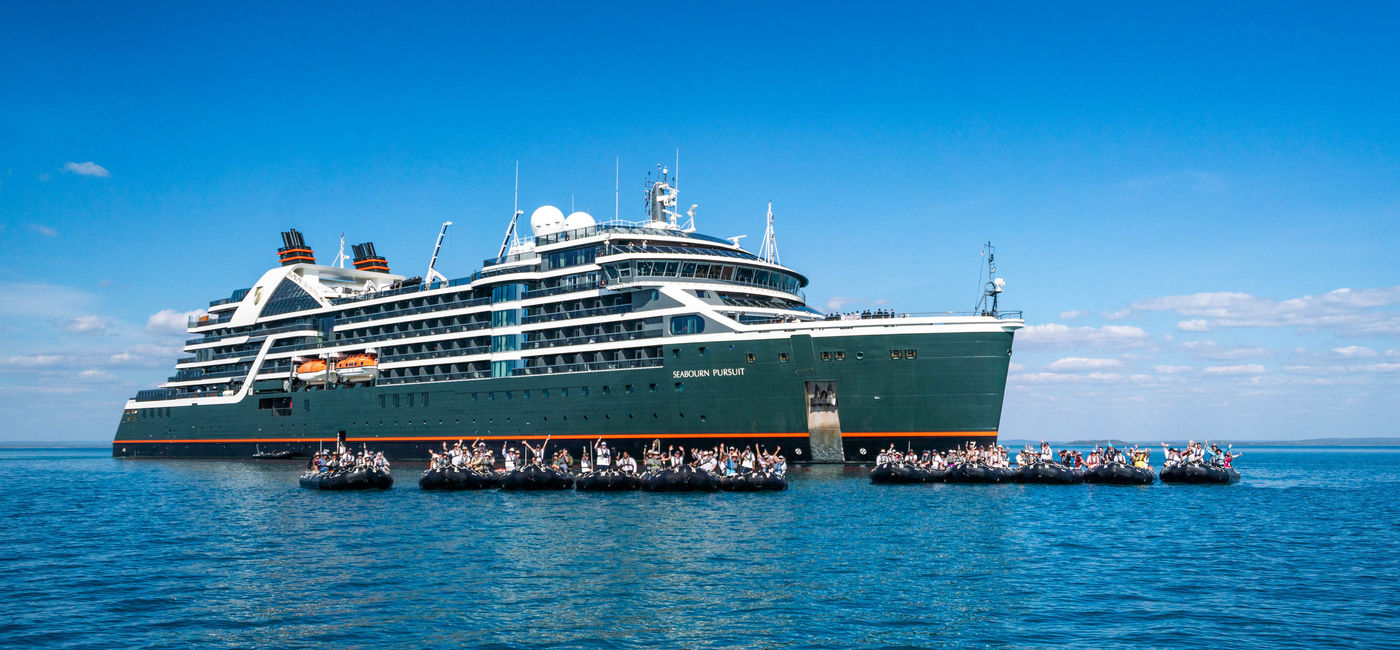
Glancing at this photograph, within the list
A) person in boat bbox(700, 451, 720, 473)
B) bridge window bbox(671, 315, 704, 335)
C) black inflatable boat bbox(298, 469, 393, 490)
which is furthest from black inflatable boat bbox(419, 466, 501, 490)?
bridge window bbox(671, 315, 704, 335)

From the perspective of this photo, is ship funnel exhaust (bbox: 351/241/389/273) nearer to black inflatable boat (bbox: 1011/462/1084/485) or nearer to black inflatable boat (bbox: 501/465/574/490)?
black inflatable boat (bbox: 501/465/574/490)

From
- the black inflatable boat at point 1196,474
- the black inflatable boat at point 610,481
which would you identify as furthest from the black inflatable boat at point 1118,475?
the black inflatable boat at point 610,481

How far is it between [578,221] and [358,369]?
2436 cm

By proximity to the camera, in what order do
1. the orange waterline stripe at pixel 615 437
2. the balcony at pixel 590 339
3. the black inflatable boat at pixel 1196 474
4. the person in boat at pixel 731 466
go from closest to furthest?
1. the person in boat at pixel 731 466
2. the orange waterline stripe at pixel 615 437
3. the black inflatable boat at pixel 1196 474
4. the balcony at pixel 590 339

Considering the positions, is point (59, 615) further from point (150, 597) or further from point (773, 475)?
point (773, 475)

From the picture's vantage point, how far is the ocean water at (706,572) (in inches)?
829

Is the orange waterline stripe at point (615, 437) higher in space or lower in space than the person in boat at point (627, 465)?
higher

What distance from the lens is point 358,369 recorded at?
267 feet

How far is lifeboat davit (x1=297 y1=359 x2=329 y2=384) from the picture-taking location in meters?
84.0

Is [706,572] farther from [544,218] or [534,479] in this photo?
[544,218]

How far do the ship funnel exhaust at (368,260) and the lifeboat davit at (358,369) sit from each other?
52.4ft

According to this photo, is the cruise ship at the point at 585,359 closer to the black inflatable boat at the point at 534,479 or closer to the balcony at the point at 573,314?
the balcony at the point at 573,314

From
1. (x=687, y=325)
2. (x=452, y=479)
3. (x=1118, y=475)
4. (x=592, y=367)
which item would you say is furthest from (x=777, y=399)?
(x=1118, y=475)

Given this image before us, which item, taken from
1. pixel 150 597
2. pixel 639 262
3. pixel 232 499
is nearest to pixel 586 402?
pixel 639 262
